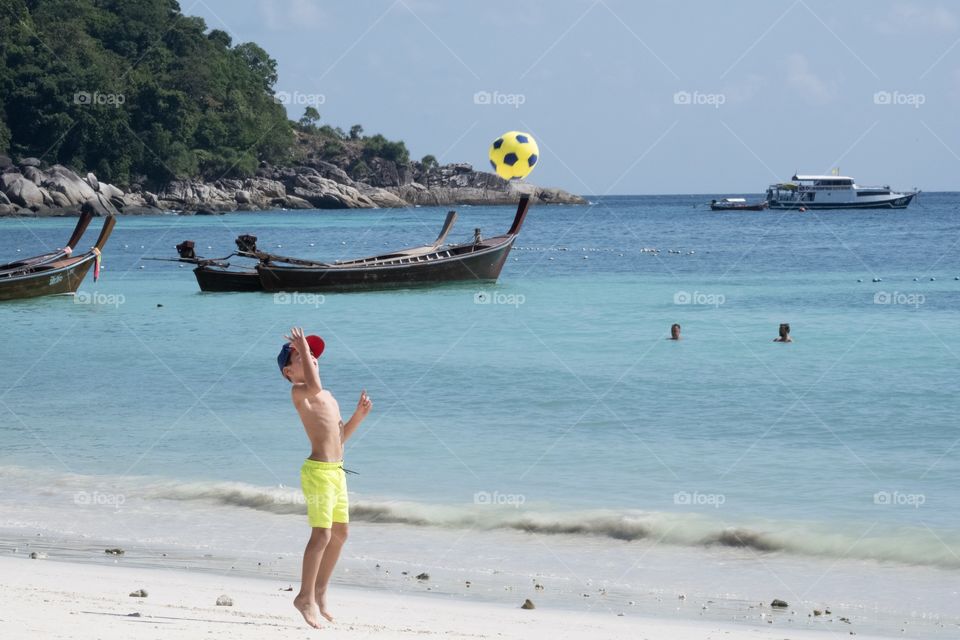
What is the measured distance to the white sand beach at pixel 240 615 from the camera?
6.19 metres

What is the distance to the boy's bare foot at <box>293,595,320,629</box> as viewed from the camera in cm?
640

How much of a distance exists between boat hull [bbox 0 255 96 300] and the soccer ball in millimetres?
11277

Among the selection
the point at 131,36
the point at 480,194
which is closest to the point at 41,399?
the point at 131,36

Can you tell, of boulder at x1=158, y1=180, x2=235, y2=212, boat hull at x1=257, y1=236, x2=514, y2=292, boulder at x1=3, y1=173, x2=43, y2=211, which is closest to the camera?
boat hull at x1=257, y1=236, x2=514, y2=292

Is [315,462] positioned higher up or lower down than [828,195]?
lower down

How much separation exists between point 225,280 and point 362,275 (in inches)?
147

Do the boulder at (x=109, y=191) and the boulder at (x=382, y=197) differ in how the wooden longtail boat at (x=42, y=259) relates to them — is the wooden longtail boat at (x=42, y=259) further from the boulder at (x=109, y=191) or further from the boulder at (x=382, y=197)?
the boulder at (x=382, y=197)

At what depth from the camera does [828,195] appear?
109688 mm

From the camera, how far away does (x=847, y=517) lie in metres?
10.4

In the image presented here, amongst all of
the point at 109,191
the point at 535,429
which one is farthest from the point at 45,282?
the point at 109,191

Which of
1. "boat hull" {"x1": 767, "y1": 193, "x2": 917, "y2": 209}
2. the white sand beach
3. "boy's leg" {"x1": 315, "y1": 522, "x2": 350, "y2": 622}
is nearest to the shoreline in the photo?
"boat hull" {"x1": 767, "y1": 193, "x2": 917, "y2": 209}

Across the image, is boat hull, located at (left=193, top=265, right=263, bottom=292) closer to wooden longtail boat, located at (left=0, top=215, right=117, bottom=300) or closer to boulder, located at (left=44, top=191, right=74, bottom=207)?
→ wooden longtail boat, located at (left=0, top=215, right=117, bottom=300)

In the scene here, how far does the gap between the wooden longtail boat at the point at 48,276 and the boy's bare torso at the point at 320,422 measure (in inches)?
941

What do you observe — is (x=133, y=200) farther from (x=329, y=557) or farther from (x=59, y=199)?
(x=329, y=557)
